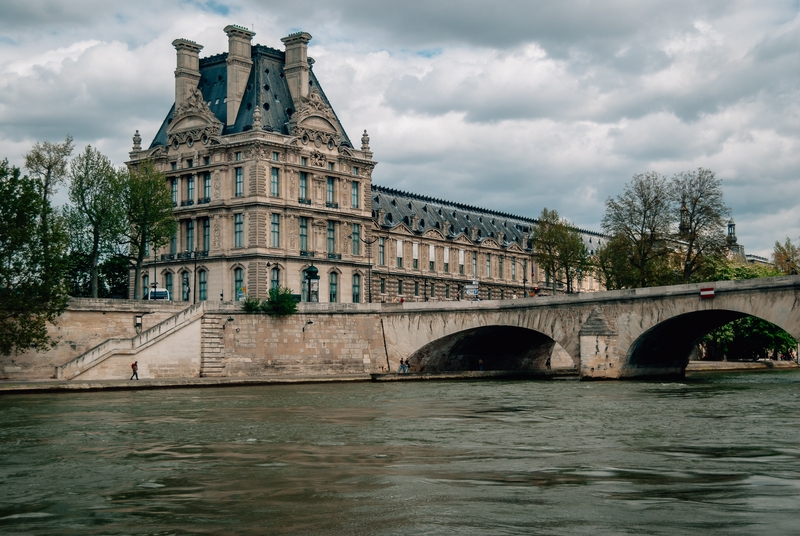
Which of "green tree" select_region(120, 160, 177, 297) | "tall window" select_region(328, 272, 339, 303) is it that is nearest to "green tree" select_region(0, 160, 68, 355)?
"green tree" select_region(120, 160, 177, 297)

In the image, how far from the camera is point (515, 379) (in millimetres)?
76125

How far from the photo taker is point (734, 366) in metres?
95.3

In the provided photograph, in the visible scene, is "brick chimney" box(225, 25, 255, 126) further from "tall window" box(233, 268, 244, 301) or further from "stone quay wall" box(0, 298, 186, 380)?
"stone quay wall" box(0, 298, 186, 380)

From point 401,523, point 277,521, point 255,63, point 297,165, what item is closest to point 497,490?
point 401,523

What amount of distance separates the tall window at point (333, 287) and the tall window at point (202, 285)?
34.2ft

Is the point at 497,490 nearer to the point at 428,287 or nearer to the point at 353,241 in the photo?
the point at 353,241

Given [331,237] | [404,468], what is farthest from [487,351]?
[404,468]

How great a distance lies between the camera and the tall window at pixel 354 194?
9356 centimetres

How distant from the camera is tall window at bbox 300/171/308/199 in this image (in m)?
89.1

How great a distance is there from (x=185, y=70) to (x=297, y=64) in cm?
978

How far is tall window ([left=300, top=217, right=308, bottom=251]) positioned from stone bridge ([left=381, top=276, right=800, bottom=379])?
1375 centimetres

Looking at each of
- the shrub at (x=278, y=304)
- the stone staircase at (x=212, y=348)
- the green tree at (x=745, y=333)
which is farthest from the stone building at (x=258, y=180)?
the green tree at (x=745, y=333)

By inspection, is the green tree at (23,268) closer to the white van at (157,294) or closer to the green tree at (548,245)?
the white van at (157,294)

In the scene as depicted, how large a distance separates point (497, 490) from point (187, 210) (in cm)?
7177
